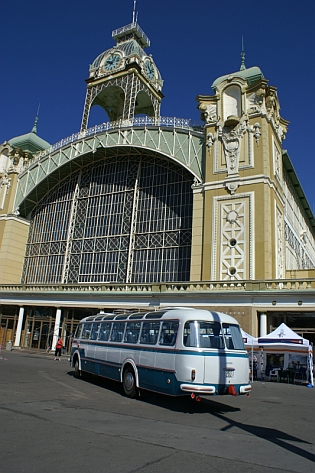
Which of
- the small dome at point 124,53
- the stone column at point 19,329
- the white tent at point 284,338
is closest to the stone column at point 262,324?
the white tent at point 284,338

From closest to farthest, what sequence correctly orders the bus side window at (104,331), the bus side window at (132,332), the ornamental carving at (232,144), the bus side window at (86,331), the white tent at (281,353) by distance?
the bus side window at (132,332) < the bus side window at (104,331) < the bus side window at (86,331) < the white tent at (281,353) < the ornamental carving at (232,144)

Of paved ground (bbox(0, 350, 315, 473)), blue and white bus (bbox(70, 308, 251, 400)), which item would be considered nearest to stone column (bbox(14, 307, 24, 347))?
paved ground (bbox(0, 350, 315, 473))

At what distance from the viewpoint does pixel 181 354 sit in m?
11.0

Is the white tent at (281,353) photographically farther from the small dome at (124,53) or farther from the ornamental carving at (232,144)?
the small dome at (124,53)

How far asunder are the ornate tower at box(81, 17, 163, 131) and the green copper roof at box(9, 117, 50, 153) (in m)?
6.39

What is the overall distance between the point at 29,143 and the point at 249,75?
1015 inches

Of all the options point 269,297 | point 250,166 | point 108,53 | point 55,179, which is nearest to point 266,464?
point 269,297

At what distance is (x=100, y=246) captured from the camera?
119ft

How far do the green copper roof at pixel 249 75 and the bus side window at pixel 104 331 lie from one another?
22944mm

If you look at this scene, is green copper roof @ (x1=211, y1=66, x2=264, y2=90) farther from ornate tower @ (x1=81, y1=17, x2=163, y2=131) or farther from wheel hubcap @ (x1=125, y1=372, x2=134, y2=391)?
wheel hubcap @ (x1=125, y1=372, x2=134, y2=391)

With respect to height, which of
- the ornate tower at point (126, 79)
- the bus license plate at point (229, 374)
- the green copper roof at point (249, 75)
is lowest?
the bus license plate at point (229, 374)

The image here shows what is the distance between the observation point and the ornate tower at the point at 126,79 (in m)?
42.2

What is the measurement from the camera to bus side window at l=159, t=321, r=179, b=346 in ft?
37.8

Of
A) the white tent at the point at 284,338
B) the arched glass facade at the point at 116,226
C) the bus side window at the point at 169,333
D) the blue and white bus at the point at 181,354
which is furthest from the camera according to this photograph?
the arched glass facade at the point at 116,226
